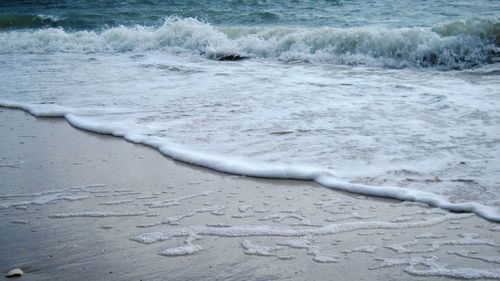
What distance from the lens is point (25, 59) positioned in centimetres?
1016

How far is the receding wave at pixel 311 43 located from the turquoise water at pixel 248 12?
1417 mm

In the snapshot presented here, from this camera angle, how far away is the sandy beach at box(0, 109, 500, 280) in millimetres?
2428

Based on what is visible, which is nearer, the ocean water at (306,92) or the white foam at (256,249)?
the white foam at (256,249)

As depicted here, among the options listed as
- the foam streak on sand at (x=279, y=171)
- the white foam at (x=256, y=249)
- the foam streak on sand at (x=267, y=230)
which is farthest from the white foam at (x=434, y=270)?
the foam streak on sand at (x=279, y=171)

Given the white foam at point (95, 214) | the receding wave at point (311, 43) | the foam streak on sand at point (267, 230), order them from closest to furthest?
1. the foam streak on sand at point (267, 230)
2. the white foam at point (95, 214)
3. the receding wave at point (311, 43)

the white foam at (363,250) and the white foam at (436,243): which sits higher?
the white foam at (363,250)

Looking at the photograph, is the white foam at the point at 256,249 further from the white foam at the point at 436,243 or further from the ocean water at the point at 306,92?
the ocean water at the point at 306,92

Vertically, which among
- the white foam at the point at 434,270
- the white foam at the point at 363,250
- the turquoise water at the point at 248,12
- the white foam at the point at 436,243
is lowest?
the white foam at the point at 436,243

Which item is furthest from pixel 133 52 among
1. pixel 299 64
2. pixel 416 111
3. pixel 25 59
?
pixel 416 111

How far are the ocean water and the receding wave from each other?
0.03 m

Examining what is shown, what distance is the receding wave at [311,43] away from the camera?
8.71 metres

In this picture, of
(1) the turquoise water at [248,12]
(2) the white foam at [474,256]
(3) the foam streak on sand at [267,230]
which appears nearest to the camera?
(2) the white foam at [474,256]

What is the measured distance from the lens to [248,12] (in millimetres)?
14352

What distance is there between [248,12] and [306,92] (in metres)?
8.46
